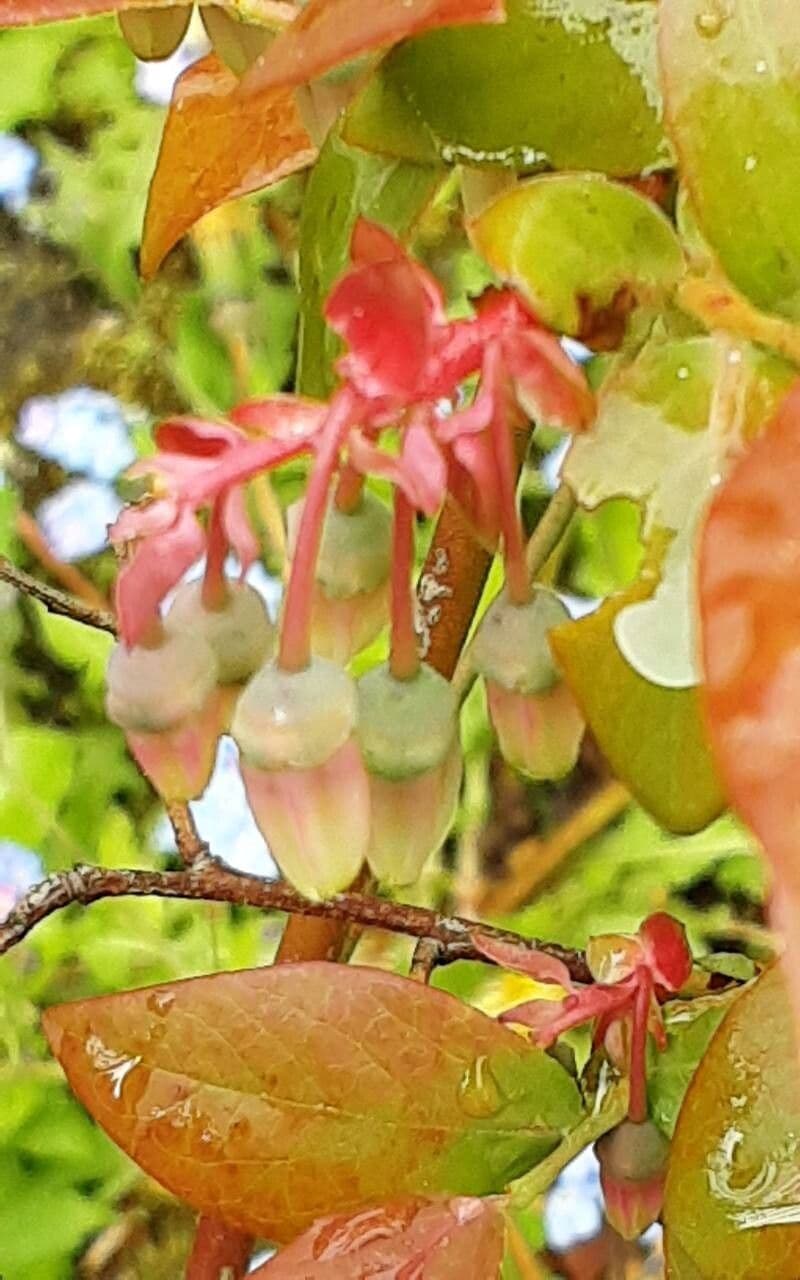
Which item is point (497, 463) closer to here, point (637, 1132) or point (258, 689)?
point (258, 689)

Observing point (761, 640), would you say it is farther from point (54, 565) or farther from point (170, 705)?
point (54, 565)

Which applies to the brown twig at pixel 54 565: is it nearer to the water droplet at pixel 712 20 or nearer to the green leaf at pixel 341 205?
the green leaf at pixel 341 205

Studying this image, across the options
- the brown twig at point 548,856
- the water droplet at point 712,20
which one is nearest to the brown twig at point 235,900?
the water droplet at point 712,20

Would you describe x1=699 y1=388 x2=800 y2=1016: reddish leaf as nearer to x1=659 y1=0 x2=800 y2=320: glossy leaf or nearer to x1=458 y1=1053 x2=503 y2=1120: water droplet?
x1=659 y1=0 x2=800 y2=320: glossy leaf

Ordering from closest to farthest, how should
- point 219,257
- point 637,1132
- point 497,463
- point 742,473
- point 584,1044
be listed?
point 742,473, point 497,463, point 637,1132, point 584,1044, point 219,257

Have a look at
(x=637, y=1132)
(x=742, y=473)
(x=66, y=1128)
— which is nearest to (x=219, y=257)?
(x=66, y=1128)

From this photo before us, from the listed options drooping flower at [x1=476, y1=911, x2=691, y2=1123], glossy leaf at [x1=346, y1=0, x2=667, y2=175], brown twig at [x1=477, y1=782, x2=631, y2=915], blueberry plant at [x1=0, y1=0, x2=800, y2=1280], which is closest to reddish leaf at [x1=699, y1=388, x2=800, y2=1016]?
blueberry plant at [x1=0, y1=0, x2=800, y2=1280]

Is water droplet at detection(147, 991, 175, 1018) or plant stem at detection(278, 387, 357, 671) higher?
plant stem at detection(278, 387, 357, 671)
